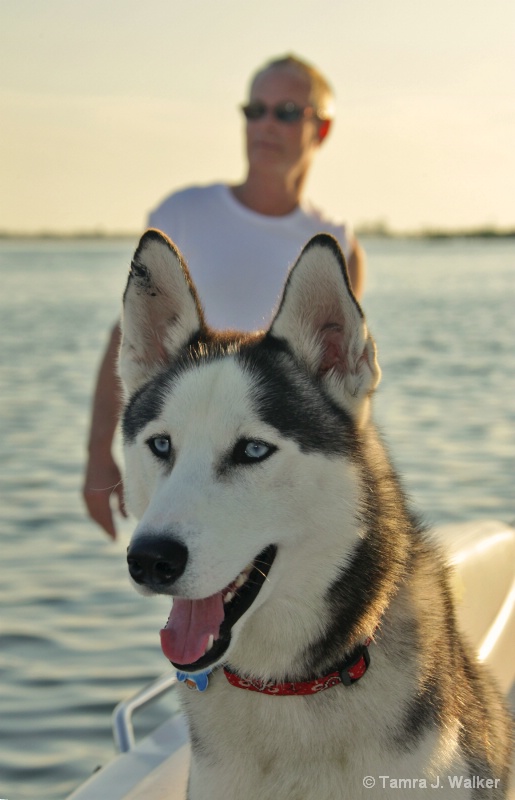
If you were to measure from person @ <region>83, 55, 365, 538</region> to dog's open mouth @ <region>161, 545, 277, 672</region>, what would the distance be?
1666mm

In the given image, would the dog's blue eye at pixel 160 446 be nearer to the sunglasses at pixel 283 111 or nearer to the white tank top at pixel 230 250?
the white tank top at pixel 230 250

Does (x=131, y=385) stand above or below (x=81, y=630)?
above

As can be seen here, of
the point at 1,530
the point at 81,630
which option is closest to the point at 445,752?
the point at 81,630

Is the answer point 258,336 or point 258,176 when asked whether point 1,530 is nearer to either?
point 258,176

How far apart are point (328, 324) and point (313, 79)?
219 centimetres

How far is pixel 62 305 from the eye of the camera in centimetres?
2602

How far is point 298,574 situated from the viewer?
2.73 m

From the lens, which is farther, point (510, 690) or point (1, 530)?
point (1, 530)

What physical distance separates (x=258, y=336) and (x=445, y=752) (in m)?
1.20

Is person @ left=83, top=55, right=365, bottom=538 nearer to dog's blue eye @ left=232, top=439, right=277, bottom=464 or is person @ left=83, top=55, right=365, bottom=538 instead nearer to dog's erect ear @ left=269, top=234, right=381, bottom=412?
dog's erect ear @ left=269, top=234, right=381, bottom=412

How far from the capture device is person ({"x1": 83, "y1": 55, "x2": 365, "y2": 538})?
14.4 feet

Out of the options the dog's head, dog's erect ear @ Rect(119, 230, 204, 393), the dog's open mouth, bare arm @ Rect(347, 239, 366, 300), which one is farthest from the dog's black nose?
bare arm @ Rect(347, 239, 366, 300)

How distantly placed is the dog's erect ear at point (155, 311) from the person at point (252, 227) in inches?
45.9

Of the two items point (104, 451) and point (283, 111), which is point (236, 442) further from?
point (283, 111)
